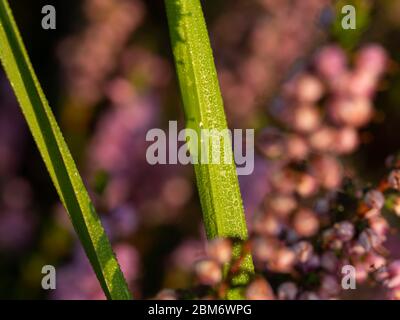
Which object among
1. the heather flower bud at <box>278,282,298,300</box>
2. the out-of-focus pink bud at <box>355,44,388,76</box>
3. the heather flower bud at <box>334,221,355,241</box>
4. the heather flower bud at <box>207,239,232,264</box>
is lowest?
→ the heather flower bud at <box>278,282,298,300</box>

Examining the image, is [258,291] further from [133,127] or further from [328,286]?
[133,127]

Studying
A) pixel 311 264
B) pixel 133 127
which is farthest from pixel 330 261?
pixel 133 127

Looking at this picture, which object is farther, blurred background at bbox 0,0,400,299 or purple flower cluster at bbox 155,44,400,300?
blurred background at bbox 0,0,400,299

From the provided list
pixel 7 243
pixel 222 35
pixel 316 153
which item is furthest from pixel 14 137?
pixel 316 153

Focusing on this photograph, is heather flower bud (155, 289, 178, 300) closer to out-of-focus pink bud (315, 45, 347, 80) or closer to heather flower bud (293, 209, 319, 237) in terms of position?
heather flower bud (293, 209, 319, 237)

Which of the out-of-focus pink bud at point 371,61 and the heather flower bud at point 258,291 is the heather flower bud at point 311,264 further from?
the out-of-focus pink bud at point 371,61

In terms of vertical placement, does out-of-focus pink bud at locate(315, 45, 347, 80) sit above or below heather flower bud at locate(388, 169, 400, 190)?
above

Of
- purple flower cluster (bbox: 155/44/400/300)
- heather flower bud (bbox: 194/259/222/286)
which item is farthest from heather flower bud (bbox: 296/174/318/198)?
heather flower bud (bbox: 194/259/222/286)
